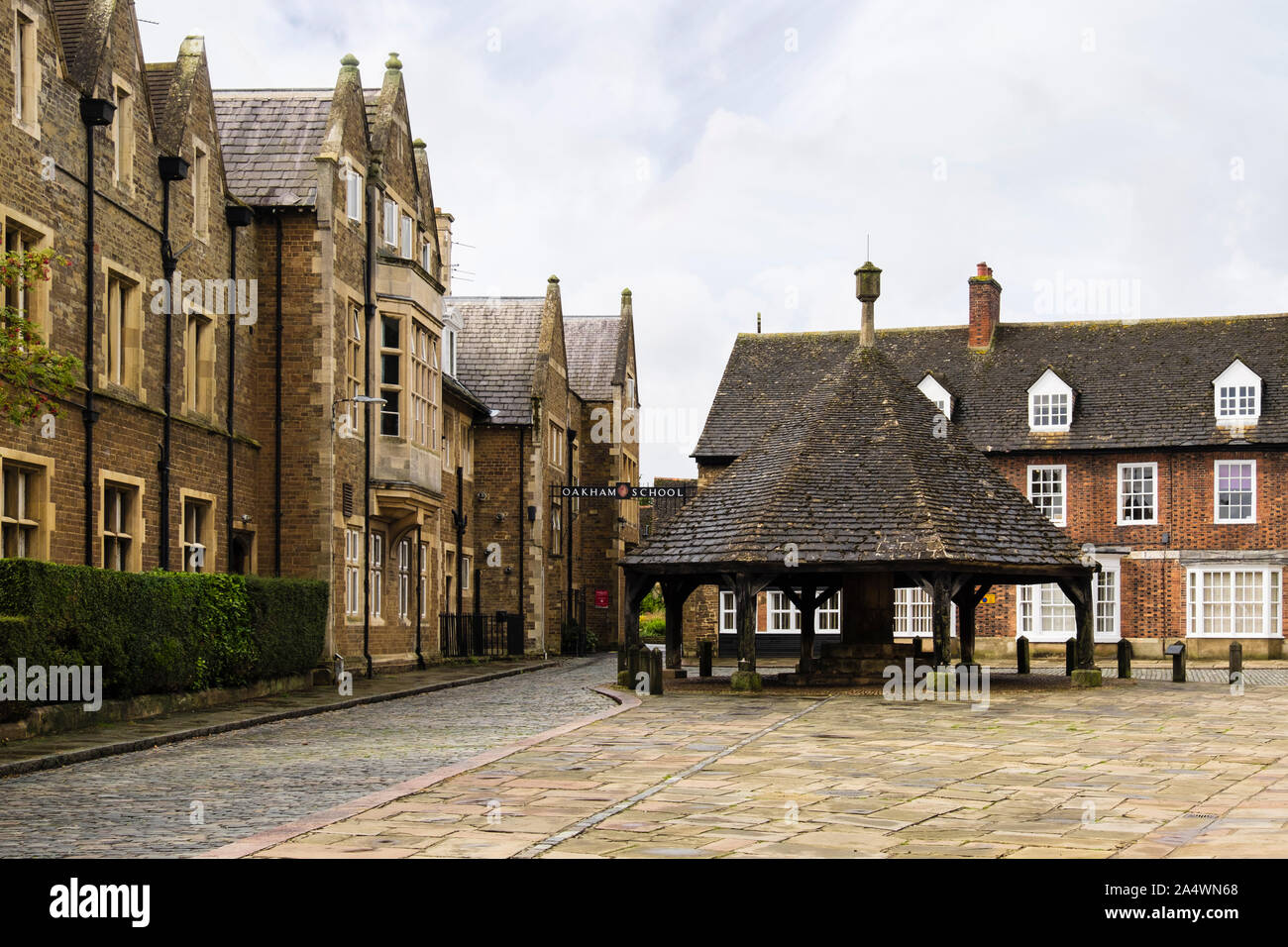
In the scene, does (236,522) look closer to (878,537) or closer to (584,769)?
(878,537)

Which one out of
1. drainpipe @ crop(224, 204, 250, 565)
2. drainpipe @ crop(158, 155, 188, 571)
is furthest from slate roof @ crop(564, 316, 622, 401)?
drainpipe @ crop(158, 155, 188, 571)

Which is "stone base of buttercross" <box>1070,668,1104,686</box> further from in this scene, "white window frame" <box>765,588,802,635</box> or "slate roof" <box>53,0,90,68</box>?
"slate roof" <box>53,0,90,68</box>

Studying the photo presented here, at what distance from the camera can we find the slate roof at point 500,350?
4384cm

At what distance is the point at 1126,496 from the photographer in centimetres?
4091

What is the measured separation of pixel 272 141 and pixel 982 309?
79.3 feet

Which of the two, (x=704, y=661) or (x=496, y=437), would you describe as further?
(x=496, y=437)

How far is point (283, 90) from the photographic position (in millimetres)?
30094

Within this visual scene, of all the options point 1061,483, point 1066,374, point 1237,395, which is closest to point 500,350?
point 1066,374

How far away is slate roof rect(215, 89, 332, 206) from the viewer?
27.7 meters

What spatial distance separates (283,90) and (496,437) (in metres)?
14.9

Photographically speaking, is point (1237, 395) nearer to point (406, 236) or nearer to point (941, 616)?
point (941, 616)

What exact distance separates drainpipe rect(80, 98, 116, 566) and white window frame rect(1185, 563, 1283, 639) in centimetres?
2956

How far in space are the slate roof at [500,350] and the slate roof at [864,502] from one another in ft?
54.7

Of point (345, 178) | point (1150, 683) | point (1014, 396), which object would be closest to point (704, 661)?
point (1150, 683)
